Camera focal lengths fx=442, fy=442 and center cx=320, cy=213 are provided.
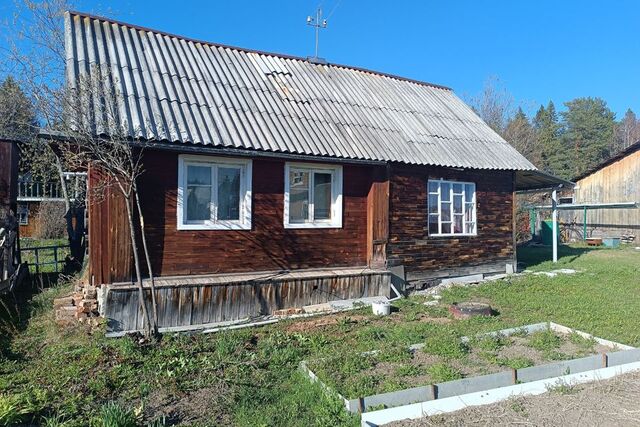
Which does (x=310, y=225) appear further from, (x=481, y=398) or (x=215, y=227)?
(x=481, y=398)

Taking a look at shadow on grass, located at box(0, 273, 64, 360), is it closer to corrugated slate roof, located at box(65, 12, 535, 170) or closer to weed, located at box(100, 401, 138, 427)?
weed, located at box(100, 401, 138, 427)

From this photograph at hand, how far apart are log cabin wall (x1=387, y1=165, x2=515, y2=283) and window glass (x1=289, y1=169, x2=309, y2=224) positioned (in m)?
1.99

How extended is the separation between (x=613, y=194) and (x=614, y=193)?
0.07 metres

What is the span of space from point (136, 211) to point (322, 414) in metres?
4.80

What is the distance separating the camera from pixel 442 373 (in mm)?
4879

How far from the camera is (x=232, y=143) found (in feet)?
25.0

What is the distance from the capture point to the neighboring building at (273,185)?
7.28 metres

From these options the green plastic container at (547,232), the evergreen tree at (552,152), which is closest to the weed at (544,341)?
the green plastic container at (547,232)

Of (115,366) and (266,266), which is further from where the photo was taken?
(266,266)

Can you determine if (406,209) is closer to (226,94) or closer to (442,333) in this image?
(442,333)

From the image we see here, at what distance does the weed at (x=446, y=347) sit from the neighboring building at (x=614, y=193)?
70.9ft

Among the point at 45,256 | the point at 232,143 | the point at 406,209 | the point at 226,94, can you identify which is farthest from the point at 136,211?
the point at 45,256

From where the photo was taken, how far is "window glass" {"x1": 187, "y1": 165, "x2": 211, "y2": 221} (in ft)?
25.6

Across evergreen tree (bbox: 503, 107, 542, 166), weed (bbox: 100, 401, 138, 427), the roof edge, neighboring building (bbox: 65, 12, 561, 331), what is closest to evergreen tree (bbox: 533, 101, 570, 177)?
evergreen tree (bbox: 503, 107, 542, 166)
